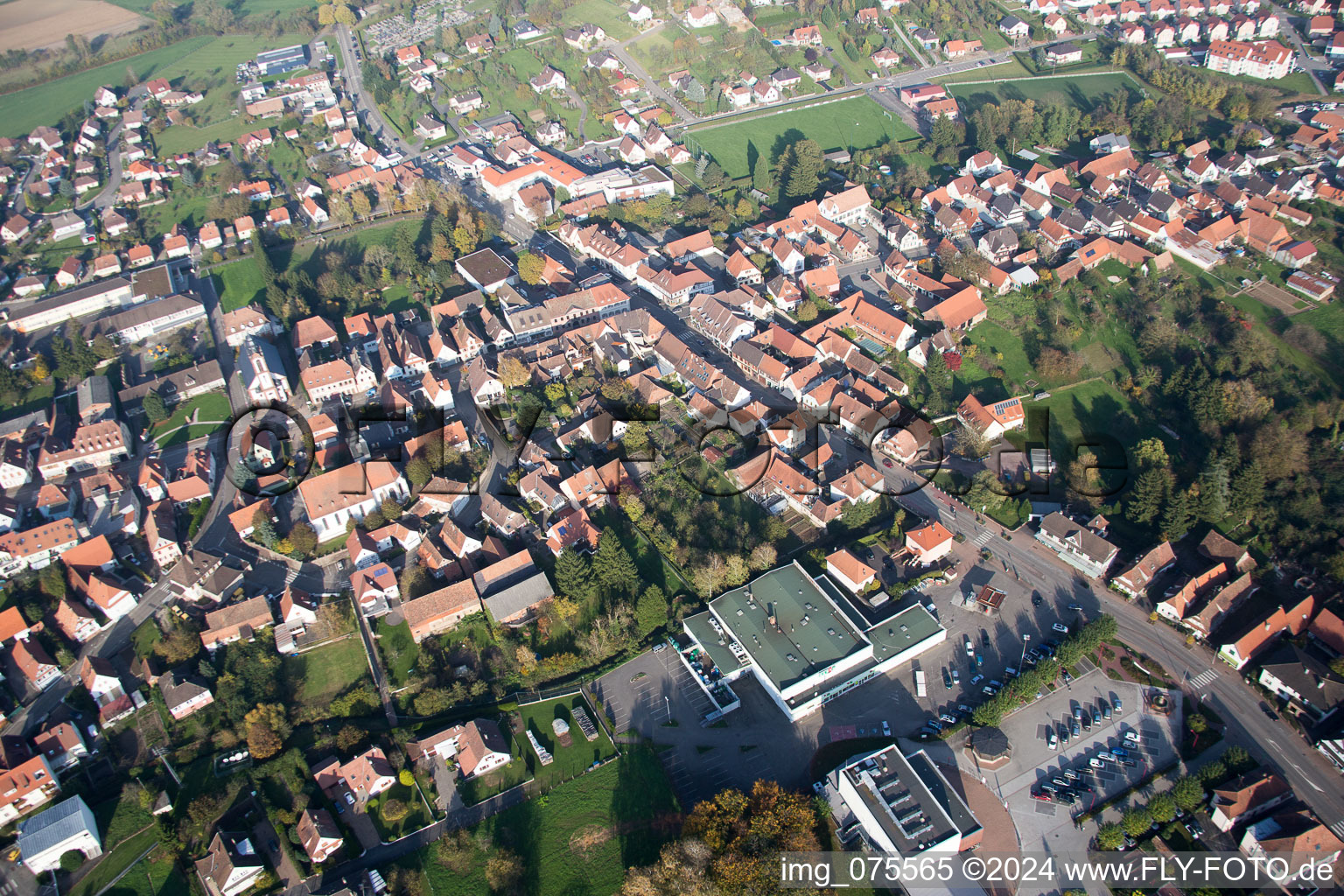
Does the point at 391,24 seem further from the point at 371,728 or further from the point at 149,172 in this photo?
the point at 371,728

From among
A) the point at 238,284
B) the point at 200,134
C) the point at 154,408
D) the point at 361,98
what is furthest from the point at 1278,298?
the point at 200,134

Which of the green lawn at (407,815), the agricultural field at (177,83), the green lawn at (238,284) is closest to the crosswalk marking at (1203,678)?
the green lawn at (407,815)

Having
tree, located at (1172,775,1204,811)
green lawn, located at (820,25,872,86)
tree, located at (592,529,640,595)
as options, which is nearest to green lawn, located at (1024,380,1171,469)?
→ tree, located at (1172,775,1204,811)

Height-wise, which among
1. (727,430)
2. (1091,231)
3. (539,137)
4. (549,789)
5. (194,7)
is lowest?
(549,789)

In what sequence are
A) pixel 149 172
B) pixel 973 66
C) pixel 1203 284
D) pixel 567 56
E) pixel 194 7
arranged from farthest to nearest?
pixel 194 7, pixel 567 56, pixel 973 66, pixel 149 172, pixel 1203 284

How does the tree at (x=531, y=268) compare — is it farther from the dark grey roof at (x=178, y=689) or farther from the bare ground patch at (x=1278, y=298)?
the bare ground patch at (x=1278, y=298)

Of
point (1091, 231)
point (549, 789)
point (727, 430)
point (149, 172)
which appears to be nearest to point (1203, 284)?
point (1091, 231)

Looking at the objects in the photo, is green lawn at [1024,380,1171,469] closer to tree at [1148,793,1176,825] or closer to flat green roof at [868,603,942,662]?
flat green roof at [868,603,942,662]

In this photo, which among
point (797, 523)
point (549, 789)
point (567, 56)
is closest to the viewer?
point (549, 789)
